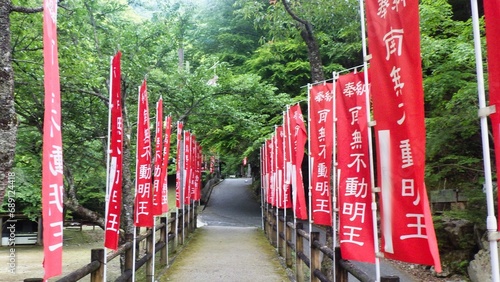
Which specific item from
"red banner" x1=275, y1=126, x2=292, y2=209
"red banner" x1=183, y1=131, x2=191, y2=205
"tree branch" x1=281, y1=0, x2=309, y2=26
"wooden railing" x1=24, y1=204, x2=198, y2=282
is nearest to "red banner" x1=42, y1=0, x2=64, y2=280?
"wooden railing" x1=24, y1=204, x2=198, y2=282

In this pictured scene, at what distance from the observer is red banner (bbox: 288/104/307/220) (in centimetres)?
855

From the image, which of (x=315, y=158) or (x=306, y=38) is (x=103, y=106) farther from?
(x=315, y=158)

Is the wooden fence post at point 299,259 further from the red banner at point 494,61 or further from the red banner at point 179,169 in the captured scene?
the red banner at point 494,61

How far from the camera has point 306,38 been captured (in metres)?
9.35

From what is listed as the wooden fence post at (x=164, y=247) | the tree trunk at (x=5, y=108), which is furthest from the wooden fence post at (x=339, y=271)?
the wooden fence post at (x=164, y=247)

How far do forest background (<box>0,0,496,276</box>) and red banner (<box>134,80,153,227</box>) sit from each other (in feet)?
5.56

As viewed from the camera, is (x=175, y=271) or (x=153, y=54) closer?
(x=175, y=271)

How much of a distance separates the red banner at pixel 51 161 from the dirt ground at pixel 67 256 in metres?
10.6

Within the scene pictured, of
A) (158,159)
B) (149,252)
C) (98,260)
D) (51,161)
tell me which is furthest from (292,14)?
(51,161)

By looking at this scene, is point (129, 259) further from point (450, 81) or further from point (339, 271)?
point (450, 81)

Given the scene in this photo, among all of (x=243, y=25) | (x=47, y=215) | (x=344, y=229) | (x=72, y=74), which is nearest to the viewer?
(x=47, y=215)

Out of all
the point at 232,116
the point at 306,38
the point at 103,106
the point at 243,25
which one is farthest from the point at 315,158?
the point at 243,25

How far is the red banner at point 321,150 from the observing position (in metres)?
6.72

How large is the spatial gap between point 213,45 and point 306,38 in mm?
12504
